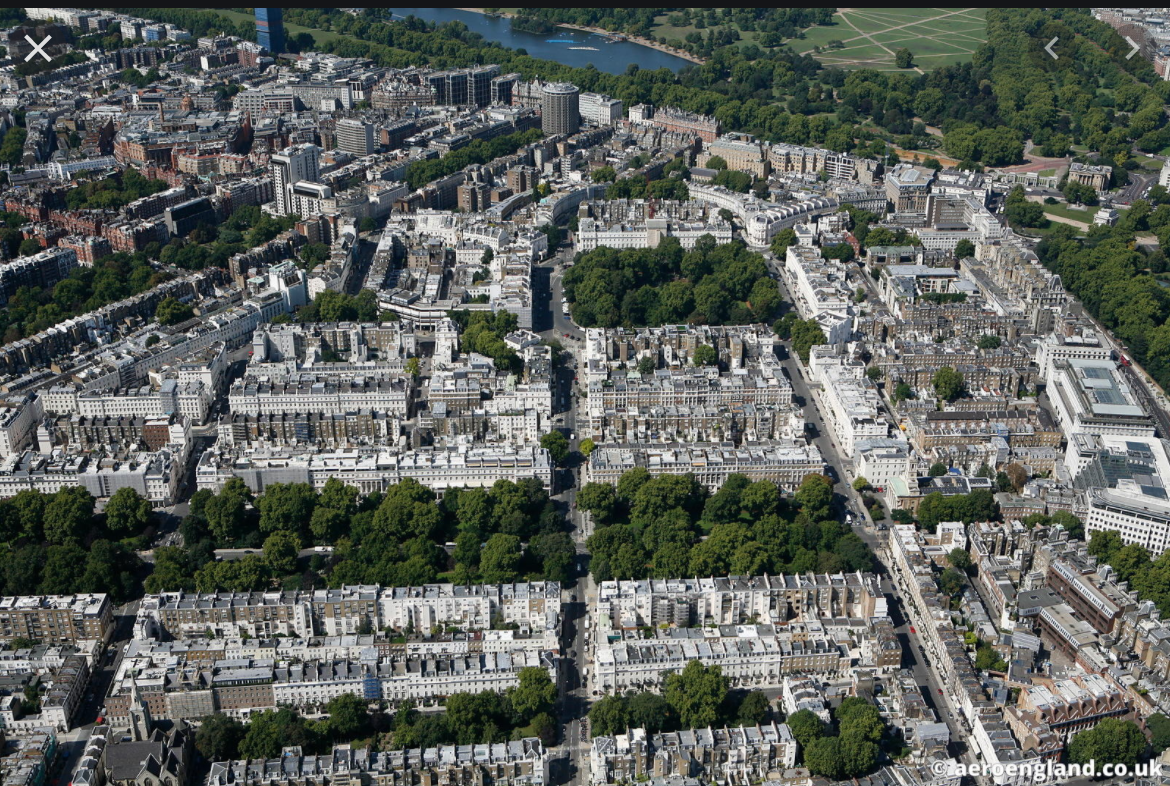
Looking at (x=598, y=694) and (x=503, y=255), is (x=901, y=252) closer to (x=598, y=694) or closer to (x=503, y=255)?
(x=503, y=255)

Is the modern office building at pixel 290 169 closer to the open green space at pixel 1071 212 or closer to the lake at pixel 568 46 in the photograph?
the lake at pixel 568 46

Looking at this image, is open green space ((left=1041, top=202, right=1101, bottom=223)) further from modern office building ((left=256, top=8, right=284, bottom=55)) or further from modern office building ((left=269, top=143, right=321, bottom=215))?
modern office building ((left=256, top=8, right=284, bottom=55))

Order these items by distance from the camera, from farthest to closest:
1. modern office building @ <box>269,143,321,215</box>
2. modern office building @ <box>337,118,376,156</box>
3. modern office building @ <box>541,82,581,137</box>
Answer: modern office building @ <box>541,82,581,137</box> → modern office building @ <box>337,118,376,156</box> → modern office building @ <box>269,143,321,215</box>

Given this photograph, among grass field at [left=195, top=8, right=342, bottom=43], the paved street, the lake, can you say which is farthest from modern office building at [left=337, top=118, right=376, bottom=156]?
the paved street

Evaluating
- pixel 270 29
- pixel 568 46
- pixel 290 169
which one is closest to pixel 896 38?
pixel 568 46

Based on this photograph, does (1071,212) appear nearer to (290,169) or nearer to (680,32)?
(290,169)

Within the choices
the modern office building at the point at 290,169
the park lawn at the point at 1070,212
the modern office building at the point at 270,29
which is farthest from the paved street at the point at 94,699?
the modern office building at the point at 270,29
